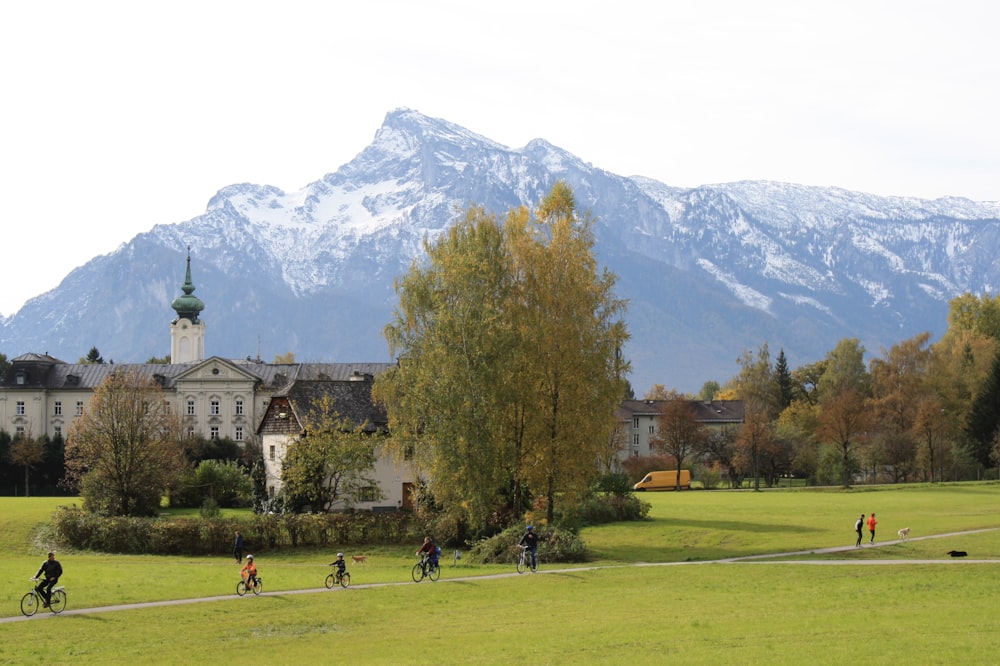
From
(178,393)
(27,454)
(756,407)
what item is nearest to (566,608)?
(27,454)

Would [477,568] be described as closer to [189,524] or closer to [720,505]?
[189,524]

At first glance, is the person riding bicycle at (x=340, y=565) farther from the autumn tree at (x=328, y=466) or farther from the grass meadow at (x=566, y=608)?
the autumn tree at (x=328, y=466)

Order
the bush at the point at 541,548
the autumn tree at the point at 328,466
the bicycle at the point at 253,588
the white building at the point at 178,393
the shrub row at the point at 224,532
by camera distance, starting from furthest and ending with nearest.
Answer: the white building at the point at 178,393 < the autumn tree at the point at 328,466 < the shrub row at the point at 224,532 < the bush at the point at 541,548 < the bicycle at the point at 253,588

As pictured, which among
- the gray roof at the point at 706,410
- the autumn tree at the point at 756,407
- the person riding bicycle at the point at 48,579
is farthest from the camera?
the gray roof at the point at 706,410

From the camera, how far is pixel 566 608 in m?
40.5

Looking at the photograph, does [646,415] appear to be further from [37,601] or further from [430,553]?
[37,601]

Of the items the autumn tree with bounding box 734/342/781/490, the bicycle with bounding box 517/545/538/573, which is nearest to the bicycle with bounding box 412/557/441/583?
the bicycle with bounding box 517/545/538/573

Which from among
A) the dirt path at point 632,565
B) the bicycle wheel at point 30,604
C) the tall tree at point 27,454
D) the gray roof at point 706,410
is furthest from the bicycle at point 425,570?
the gray roof at point 706,410

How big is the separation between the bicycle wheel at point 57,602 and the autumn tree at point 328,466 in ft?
106

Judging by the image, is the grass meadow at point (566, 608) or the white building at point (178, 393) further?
the white building at point (178, 393)

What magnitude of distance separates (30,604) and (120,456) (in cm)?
3822

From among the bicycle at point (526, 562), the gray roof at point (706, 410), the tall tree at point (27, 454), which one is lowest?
the bicycle at point (526, 562)

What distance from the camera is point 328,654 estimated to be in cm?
3309

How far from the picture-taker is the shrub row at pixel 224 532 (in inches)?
2571
